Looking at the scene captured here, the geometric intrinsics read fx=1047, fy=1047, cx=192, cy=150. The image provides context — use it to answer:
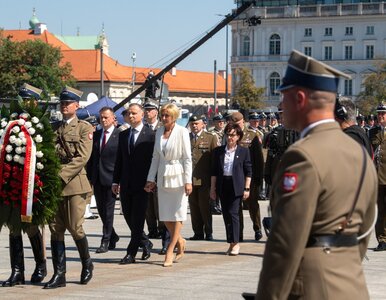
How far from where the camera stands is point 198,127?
1708 cm

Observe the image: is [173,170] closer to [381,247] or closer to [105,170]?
[105,170]

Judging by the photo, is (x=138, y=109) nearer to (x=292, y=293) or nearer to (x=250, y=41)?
(x=292, y=293)

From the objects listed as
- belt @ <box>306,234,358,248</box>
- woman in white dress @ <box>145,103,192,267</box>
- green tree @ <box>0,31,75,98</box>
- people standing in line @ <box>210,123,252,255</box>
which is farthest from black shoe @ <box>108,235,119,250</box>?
green tree @ <box>0,31,75,98</box>

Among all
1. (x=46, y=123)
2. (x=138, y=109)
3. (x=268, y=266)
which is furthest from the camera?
(x=138, y=109)

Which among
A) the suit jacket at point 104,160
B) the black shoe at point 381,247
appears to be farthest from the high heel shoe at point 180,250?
the black shoe at point 381,247

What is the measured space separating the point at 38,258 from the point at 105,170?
141 inches

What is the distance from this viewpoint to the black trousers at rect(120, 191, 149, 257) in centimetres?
1255

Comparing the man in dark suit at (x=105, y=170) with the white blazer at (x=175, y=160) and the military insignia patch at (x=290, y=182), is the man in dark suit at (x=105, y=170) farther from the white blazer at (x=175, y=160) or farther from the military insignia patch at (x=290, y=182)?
the military insignia patch at (x=290, y=182)

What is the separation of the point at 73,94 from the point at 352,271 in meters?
6.69

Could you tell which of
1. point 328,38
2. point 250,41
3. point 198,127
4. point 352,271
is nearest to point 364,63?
point 328,38

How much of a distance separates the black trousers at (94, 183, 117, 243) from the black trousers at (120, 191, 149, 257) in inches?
52.9

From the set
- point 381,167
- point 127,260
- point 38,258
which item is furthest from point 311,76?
point 381,167

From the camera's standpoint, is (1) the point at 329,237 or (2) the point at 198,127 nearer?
(1) the point at 329,237

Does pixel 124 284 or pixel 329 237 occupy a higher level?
pixel 329 237
